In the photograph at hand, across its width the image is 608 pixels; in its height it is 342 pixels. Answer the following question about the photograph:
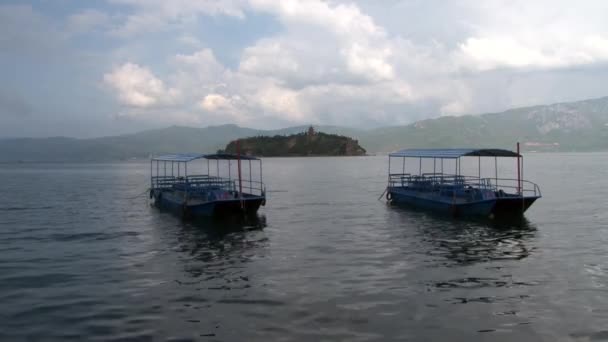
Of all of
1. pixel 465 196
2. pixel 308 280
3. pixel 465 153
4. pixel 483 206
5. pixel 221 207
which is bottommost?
pixel 308 280

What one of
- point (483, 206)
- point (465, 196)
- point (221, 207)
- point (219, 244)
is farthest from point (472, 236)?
point (221, 207)

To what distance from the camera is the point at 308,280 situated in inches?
777

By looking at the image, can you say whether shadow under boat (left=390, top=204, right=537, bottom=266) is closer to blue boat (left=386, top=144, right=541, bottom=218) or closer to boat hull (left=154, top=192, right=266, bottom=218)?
blue boat (left=386, top=144, right=541, bottom=218)

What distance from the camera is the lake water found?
14.5 m

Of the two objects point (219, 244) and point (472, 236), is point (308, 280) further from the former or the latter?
point (472, 236)

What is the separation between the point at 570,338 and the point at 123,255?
68.1ft

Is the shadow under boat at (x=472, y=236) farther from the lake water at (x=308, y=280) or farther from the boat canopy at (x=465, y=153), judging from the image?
the boat canopy at (x=465, y=153)

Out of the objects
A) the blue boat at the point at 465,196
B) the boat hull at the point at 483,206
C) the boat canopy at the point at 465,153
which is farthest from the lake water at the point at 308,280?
the boat canopy at the point at 465,153

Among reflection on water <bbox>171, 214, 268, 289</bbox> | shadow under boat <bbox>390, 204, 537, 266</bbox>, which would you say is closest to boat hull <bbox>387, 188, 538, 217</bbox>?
shadow under boat <bbox>390, 204, 537, 266</bbox>

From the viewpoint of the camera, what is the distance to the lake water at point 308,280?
14508 millimetres

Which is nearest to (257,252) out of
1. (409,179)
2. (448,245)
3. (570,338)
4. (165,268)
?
(165,268)

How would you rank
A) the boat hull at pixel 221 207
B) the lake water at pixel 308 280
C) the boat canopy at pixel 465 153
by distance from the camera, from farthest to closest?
1. the boat canopy at pixel 465 153
2. the boat hull at pixel 221 207
3. the lake water at pixel 308 280

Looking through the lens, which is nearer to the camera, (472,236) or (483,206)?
(472,236)

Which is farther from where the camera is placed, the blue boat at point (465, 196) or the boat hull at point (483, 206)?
the blue boat at point (465, 196)
